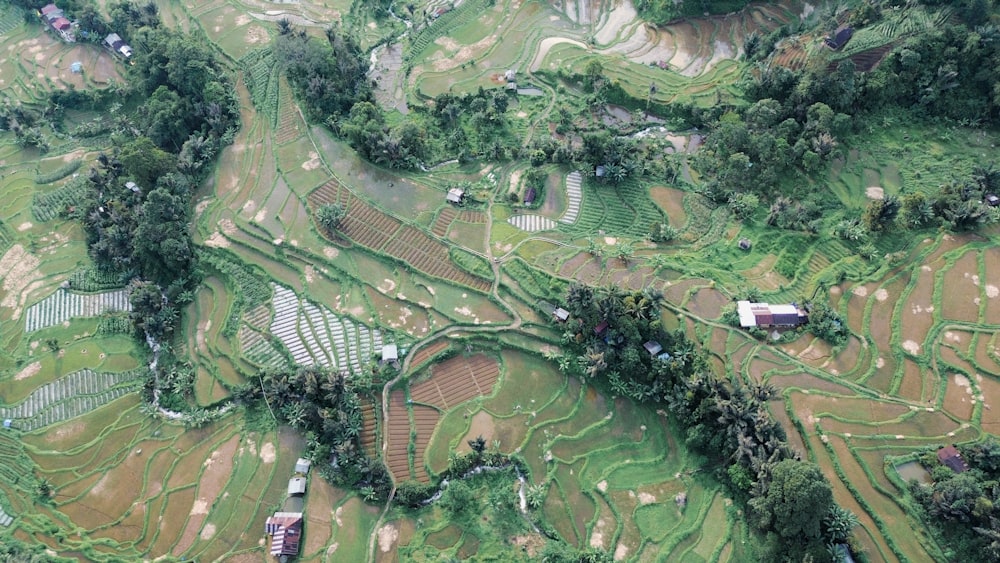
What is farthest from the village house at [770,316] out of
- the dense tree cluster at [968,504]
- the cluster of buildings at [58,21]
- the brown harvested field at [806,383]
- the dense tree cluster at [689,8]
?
the cluster of buildings at [58,21]

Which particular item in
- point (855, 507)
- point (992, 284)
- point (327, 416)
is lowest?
point (327, 416)

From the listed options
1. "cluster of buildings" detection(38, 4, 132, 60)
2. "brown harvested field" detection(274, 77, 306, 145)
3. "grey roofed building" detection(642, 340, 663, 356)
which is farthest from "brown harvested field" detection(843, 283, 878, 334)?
"cluster of buildings" detection(38, 4, 132, 60)

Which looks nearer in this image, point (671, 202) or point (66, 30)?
point (671, 202)

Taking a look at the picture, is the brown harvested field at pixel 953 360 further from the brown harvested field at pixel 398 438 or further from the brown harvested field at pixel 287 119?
the brown harvested field at pixel 287 119

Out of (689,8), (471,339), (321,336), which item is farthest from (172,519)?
(689,8)

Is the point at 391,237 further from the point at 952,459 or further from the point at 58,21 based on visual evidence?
the point at 58,21

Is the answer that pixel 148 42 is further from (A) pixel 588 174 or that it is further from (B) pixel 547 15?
(A) pixel 588 174

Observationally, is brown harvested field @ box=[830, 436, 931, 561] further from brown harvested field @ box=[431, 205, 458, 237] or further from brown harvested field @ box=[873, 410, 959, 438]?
brown harvested field @ box=[431, 205, 458, 237]
